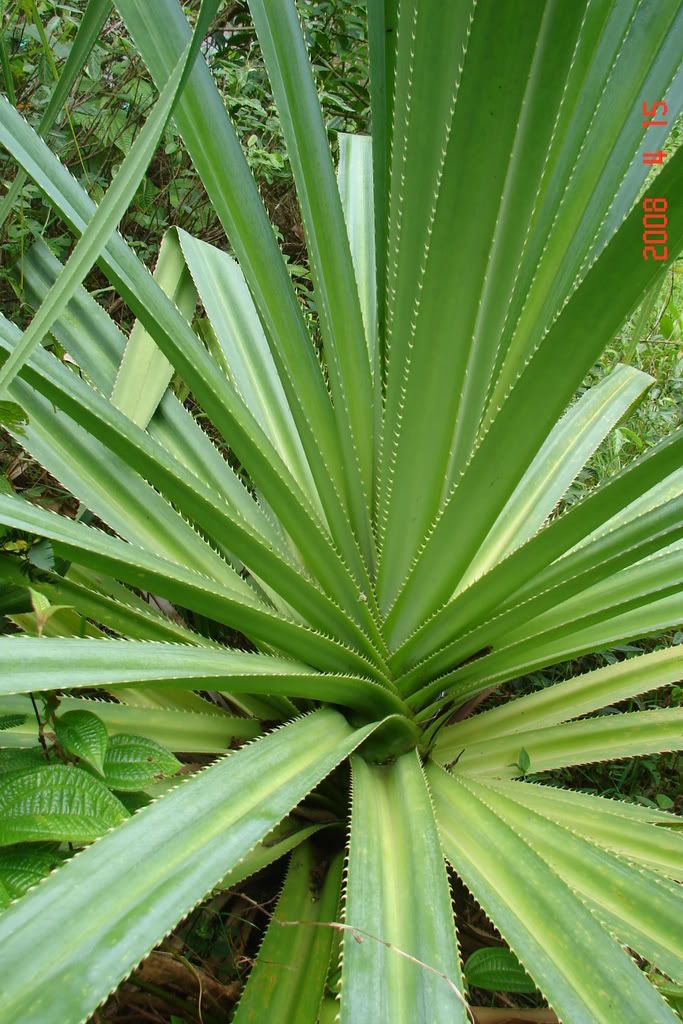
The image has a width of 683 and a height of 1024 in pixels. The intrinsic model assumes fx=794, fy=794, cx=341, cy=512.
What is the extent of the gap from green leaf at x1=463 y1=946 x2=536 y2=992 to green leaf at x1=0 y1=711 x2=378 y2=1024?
33cm

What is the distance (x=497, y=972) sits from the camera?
2.85ft

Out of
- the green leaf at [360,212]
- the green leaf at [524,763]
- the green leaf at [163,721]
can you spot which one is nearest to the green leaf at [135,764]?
the green leaf at [163,721]

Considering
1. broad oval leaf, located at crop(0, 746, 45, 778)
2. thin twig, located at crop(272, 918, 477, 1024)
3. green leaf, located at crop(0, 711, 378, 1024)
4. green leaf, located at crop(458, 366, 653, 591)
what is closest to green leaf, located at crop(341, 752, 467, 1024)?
thin twig, located at crop(272, 918, 477, 1024)

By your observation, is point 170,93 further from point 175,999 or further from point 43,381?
point 175,999

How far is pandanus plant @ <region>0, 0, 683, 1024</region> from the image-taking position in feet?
2.05

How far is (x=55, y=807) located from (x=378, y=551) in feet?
2.05

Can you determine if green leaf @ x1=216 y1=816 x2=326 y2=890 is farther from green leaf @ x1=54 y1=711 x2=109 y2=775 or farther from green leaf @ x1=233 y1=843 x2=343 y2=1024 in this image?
green leaf @ x1=54 y1=711 x2=109 y2=775

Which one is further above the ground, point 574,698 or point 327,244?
point 327,244

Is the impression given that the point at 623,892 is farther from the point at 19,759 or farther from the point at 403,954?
the point at 19,759

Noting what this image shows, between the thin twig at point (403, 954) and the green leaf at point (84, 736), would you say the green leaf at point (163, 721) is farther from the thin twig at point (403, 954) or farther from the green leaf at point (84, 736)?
the thin twig at point (403, 954)

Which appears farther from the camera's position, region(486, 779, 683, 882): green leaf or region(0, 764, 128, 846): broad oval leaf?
region(486, 779, 683, 882): green leaf

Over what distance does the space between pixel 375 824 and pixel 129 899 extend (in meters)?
0.33

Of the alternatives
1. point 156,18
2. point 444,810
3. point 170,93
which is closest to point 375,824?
point 444,810

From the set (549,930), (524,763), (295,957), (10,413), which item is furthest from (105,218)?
(524,763)
